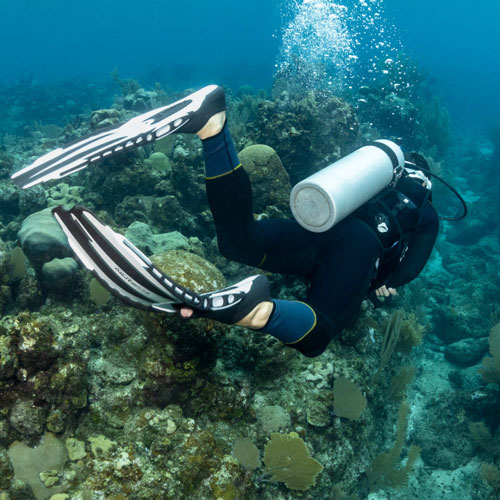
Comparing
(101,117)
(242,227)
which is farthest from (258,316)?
(101,117)

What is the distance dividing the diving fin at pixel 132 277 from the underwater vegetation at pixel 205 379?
1.02 m

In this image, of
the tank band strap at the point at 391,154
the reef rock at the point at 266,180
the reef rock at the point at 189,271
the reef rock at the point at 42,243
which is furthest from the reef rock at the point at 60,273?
the tank band strap at the point at 391,154

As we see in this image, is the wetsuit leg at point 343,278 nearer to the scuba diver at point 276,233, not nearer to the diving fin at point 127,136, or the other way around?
the scuba diver at point 276,233

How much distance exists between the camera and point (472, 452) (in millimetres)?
5305

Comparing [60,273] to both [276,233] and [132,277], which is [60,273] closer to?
A: [132,277]

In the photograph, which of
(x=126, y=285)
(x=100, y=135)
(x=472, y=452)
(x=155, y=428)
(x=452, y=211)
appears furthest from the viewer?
(x=452, y=211)

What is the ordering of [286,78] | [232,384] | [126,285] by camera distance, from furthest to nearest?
1. [286,78]
2. [232,384]
3. [126,285]

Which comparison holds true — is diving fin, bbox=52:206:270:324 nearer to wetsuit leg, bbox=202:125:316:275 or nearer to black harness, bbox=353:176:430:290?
wetsuit leg, bbox=202:125:316:275

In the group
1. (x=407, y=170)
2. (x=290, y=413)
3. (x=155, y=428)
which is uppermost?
(x=407, y=170)

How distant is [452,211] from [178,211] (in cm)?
1059

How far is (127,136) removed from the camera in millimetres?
2346

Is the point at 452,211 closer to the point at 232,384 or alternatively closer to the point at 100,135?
the point at 232,384

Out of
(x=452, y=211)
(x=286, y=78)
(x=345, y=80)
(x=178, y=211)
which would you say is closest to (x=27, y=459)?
(x=178, y=211)

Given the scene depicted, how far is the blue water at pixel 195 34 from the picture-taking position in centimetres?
5634
